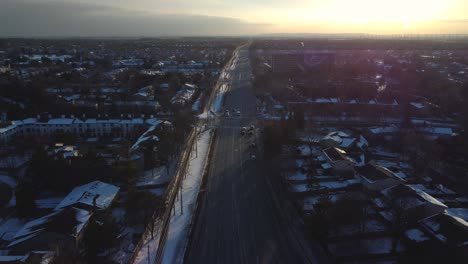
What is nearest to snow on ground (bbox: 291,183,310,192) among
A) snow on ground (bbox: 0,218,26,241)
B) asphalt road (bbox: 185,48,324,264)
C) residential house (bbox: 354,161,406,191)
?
asphalt road (bbox: 185,48,324,264)

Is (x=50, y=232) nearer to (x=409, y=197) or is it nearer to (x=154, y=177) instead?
(x=154, y=177)

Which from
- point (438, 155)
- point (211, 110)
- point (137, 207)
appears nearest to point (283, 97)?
point (211, 110)

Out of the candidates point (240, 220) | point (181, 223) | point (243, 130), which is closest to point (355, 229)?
point (240, 220)

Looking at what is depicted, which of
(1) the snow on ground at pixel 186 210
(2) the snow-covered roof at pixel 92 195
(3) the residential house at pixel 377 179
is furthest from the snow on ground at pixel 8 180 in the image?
(3) the residential house at pixel 377 179

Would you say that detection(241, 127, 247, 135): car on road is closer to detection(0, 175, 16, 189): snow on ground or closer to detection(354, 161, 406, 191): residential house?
detection(354, 161, 406, 191): residential house

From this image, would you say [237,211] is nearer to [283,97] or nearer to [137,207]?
[137,207]

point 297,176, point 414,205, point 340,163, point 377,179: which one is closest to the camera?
point 414,205
